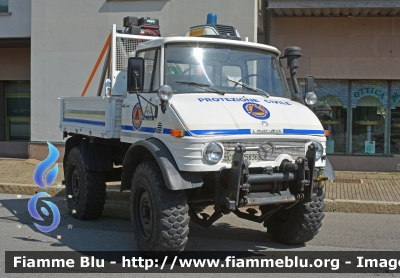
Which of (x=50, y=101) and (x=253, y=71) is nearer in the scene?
(x=253, y=71)

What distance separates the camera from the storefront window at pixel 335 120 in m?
13.3

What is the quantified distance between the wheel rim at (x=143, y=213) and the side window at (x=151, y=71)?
1.27 m

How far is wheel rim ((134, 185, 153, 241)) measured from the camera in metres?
6.07

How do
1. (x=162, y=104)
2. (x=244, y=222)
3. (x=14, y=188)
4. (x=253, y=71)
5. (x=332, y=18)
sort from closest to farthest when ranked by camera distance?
(x=162, y=104)
(x=253, y=71)
(x=244, y=222)
(x=14, y=188)
(x=332, y=18)

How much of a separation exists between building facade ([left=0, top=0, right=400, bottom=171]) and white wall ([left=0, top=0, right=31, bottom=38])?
882 millimetres

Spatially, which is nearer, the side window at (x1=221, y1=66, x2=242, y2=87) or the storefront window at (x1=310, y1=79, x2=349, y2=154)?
the side window at (x1=221, y1=66, x2=242, y2=87)

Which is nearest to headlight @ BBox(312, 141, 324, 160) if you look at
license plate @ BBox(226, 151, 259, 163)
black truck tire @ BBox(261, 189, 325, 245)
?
black truck tire @ BBox(261, 189, 325, 245)

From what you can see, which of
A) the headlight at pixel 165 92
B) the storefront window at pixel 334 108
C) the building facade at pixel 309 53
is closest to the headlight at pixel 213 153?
the headlight at pixel 165 92

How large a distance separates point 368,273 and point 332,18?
8669 millimetres

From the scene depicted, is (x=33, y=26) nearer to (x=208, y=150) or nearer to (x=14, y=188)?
(x=14, y=188)

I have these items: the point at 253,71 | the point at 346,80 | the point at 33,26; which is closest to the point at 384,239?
the point at 253,71

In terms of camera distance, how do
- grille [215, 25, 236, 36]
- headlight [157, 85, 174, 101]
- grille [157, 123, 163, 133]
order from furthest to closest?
grille [215, 25, 236, 36] < grille [157, 123, 163, 133] < headlight [157, 85, 174, 101]

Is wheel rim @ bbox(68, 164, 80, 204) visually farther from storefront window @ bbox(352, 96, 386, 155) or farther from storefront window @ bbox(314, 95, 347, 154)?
storefront window @ bbox(352, 96, 386, 155)

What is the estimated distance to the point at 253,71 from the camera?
6750 mm
